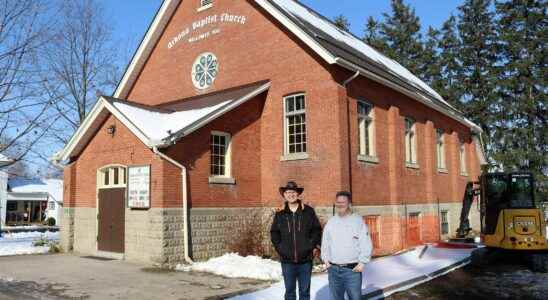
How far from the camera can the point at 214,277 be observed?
1147 cm

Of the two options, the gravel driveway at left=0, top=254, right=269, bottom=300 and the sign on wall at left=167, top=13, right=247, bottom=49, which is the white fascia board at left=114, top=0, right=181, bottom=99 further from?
the gravel driveway at left=0, top=254, right=269, bottom=300

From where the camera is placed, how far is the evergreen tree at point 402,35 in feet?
162

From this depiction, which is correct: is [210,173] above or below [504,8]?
below

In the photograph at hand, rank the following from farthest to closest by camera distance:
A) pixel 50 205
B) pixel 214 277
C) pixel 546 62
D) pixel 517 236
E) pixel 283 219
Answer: pixel 50 205 → pixel 546 62 → pixel 517 236 → pixel 214 277 → pixel 283 219

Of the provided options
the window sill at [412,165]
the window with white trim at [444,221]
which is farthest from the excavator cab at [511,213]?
the window with white trim at [444,221]

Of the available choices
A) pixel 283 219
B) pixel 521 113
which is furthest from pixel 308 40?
pixel 521 113

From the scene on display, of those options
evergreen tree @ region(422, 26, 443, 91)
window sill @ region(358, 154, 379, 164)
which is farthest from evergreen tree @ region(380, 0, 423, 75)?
window sill @ region(358, 154, 379, 164)

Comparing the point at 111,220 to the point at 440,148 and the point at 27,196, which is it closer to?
the point at 440,148

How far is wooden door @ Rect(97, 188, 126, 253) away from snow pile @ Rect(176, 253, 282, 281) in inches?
122

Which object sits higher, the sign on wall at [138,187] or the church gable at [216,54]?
the church gable at [216,54]

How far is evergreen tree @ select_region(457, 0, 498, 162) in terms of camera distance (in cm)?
4138

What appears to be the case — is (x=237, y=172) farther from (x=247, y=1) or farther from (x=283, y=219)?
(x=283, y=219)

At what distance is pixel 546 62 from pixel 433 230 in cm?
2598

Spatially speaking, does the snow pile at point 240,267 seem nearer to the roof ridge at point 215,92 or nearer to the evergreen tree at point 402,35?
the roof ridge at point 215,92
